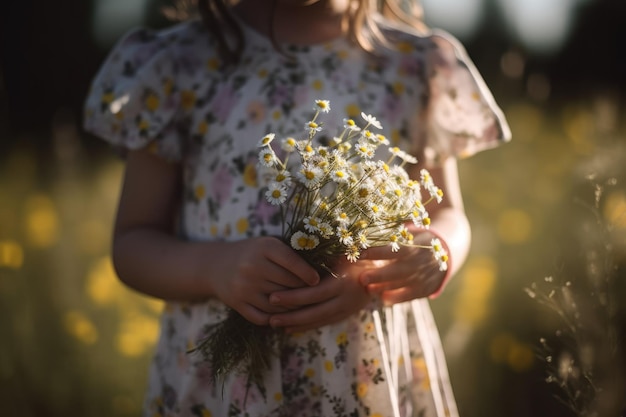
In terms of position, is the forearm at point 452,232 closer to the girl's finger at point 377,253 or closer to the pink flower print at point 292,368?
the girl's finger at point 377,253

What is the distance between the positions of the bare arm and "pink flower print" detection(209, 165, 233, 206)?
12 cm

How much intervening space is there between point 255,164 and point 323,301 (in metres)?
0.38

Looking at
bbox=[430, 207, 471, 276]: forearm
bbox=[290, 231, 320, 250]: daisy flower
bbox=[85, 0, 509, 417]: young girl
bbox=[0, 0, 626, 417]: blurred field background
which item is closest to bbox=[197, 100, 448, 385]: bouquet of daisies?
bbox=[290, 231, 320, 250]: daisy flower

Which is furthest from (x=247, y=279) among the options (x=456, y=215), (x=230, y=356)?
(x=456, y=215)

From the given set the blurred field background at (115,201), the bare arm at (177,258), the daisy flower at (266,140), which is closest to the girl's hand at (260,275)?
the bare arm at (177,258)

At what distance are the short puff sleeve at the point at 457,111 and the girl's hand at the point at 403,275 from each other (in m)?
0.35

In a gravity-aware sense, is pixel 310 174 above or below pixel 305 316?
above

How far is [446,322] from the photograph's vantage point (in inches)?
110

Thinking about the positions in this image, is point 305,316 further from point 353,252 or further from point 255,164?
point 255,164

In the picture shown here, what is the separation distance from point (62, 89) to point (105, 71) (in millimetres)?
2012

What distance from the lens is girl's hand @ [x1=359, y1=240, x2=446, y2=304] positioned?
137cm

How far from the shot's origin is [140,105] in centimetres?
161

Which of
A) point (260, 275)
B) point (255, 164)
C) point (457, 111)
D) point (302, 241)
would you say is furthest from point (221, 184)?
point (457, 111)

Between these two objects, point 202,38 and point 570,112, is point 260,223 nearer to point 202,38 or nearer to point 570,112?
point 202,38
